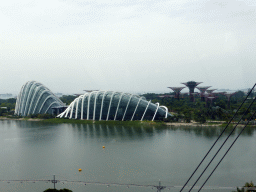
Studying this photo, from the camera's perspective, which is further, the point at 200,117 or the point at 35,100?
the point at 35,100

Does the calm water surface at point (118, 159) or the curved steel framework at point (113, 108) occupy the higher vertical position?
the curved steel framework at point (113, 108)

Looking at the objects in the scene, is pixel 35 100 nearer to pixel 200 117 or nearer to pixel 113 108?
pixel 113 108

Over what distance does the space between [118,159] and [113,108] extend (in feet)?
50.7

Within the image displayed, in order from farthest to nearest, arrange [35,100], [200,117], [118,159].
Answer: [35,100] < [200,117] < [118,159]

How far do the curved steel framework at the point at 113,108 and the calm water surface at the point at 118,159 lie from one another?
279 inches

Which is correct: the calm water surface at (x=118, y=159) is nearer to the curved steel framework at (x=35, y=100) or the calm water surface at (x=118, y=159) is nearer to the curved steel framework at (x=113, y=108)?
the curved steel framework at (x=113, y=108)

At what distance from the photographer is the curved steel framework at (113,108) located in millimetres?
27531

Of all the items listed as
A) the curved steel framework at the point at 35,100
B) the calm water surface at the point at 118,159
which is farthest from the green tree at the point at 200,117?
the curved steel framework at the point at 35,100

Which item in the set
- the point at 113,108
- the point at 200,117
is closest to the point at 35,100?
the point at 113,108

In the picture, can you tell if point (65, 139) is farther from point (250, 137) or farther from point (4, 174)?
point (250, 137)

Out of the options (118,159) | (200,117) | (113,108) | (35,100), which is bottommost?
(118,159)

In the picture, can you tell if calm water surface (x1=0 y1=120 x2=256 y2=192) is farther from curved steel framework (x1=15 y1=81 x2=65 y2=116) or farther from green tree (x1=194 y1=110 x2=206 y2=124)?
curved steel framework (x1=15 y1=81 x2=65 y2=116)

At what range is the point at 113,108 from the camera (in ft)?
93.9

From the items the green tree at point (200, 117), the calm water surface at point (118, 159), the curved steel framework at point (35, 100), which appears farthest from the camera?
the curved steel framework at point (35, 100)
